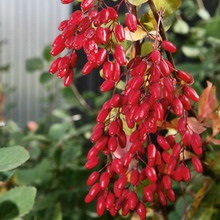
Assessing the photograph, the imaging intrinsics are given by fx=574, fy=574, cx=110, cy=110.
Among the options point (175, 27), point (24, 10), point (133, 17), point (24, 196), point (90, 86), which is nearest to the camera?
point (133, 17)

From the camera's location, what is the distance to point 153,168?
670 millimetres

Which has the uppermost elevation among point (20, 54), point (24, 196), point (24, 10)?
point (24, 196)

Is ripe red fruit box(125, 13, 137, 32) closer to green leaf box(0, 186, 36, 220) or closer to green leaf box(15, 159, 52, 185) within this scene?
green leaf box(0, 186, 36, 220)

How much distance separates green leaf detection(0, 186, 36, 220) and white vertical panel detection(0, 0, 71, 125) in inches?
105

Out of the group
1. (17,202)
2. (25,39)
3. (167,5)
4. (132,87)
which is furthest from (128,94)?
(25,39)

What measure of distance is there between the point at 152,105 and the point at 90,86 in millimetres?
1990

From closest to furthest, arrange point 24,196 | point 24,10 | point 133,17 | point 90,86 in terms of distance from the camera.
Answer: point 133,17, point 24,196, point 90,86, point 24,10

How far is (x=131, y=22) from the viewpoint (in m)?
0.60

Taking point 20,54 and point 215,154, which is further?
point 20,54

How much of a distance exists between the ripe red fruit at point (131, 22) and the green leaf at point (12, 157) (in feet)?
0.71

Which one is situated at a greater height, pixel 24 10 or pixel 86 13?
pixel 86 13

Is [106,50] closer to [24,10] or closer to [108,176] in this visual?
[108,176]

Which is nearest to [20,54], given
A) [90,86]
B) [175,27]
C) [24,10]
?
[24,10]

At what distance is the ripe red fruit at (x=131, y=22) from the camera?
1.96 feet
